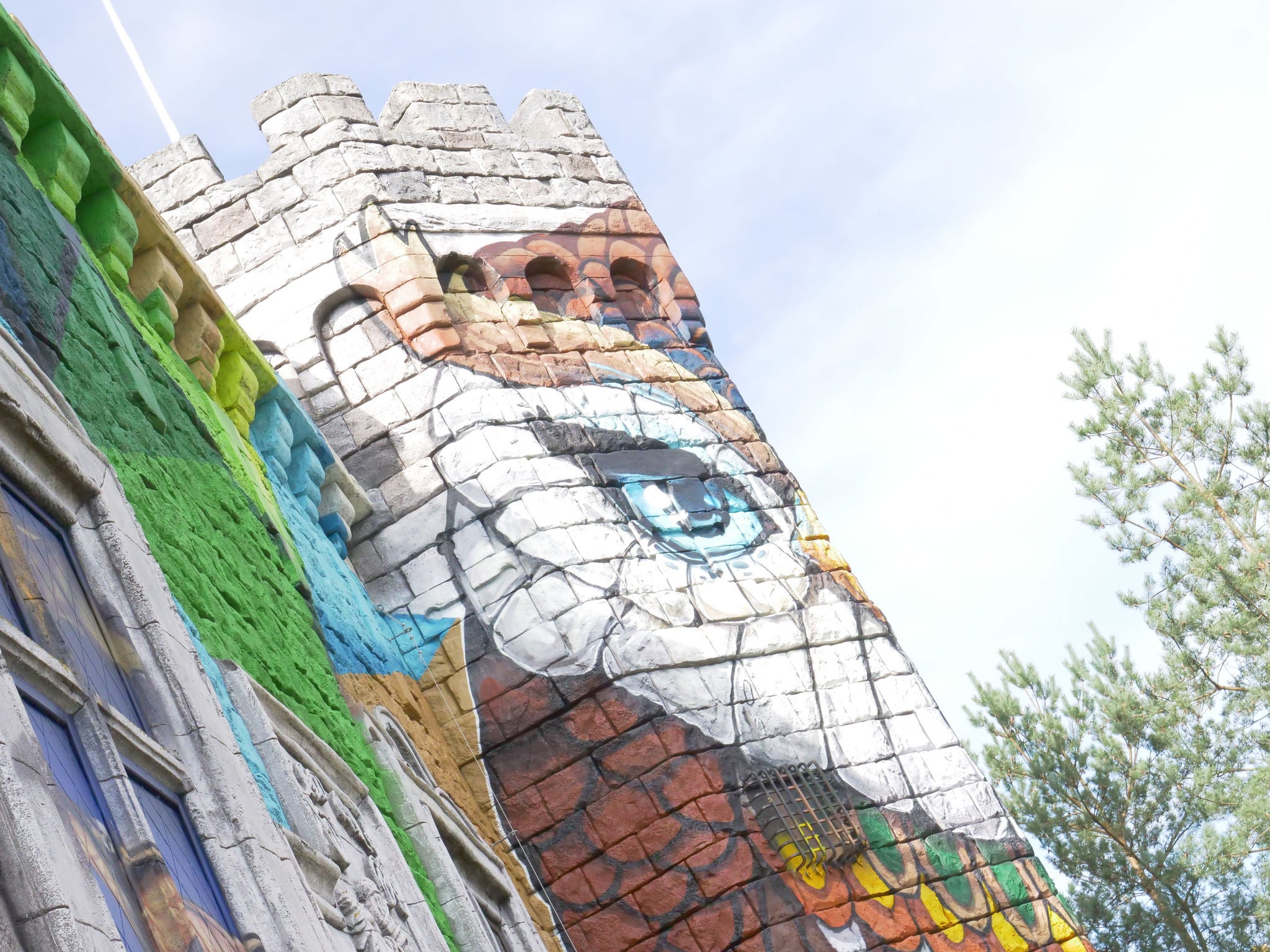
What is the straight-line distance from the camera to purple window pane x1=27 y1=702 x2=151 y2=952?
1967 mm

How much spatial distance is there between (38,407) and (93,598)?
36 cm

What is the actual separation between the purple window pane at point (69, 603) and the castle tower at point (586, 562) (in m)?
1.89

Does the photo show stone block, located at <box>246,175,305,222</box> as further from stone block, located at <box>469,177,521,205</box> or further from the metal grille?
the metal grille

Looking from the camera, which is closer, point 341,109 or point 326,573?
point 326,573

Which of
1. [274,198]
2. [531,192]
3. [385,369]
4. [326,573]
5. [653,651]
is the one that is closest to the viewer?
[326,573]

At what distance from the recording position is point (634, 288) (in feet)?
22.7

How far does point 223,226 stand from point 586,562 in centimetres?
236

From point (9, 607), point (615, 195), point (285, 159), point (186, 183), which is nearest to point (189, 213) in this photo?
point (186, 183)

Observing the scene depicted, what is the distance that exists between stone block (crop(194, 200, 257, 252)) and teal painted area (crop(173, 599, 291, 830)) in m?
3.80

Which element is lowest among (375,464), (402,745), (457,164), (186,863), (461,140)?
(186,863)

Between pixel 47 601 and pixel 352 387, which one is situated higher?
pixel 352 387

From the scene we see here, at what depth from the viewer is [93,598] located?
2.53 m

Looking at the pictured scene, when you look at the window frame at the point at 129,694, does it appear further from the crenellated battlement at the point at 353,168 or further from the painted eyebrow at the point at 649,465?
the crenellated battlement at the point at 353,168

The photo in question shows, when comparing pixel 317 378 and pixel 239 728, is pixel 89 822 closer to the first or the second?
pixel 239 728
